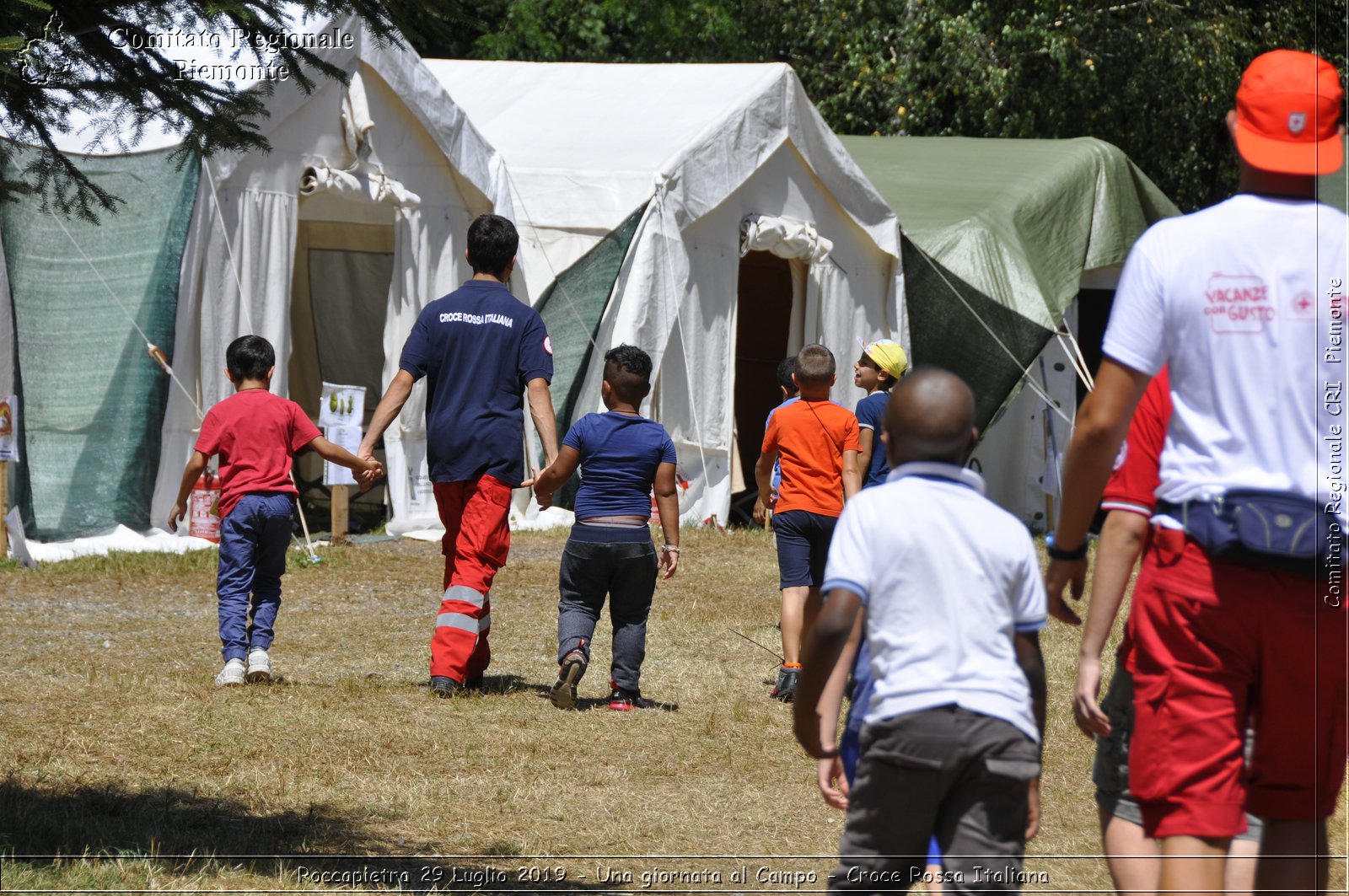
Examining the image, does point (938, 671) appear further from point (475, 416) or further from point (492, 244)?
point (492, 244)

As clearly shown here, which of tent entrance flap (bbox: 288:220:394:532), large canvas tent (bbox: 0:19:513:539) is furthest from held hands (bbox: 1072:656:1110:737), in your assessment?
tent entrance flap (bbox: 288:220:394:532)

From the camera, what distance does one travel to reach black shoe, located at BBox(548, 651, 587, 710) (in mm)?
6246

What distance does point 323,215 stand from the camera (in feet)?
42.8

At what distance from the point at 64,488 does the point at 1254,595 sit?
8719mm

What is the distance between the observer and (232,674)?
6.39 m

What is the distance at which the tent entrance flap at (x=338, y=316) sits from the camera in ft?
45.0

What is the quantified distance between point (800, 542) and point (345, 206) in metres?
7.22

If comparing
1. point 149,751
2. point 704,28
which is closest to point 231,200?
point 149,751

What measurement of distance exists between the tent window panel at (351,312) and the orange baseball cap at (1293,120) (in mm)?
11426

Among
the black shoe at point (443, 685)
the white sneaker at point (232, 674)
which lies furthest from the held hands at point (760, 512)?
the white sneaker at point (232, 674)

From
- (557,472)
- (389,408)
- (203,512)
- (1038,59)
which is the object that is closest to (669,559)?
(557,472)

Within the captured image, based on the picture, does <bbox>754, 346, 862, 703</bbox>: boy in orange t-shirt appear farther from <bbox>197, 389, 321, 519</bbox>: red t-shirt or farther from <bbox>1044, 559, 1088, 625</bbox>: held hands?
<bbox>1044, 559, 1088, 625</bbox>: held hands

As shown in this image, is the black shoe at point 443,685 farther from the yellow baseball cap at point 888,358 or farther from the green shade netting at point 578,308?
the green shade netting at point 578,308

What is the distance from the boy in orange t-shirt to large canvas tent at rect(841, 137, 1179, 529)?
7.11 metres
